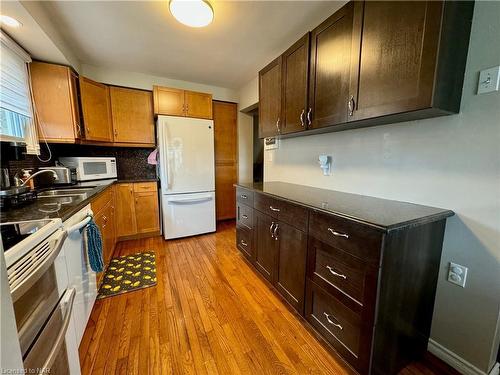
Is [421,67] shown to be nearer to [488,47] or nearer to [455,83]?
[455,83]

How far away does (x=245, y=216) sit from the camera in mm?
2340

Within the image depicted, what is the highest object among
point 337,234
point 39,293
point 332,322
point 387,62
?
point 387,62

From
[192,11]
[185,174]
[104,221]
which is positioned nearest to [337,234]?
[192,11]

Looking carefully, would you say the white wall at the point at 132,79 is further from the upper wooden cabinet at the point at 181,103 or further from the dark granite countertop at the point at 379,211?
the dark granite countertop at the point at 379,211

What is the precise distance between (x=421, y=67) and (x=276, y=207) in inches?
47.2

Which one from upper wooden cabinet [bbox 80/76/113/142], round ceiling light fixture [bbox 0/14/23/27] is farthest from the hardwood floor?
round ceiling light fixture [bbox 0/14/23/27]

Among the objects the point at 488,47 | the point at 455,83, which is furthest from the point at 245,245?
the point at 488,47

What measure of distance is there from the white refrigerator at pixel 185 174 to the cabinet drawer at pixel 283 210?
138 cm

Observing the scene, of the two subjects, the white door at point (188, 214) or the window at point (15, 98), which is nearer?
the window at point (15, 98)

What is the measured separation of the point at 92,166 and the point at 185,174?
117 centimetres

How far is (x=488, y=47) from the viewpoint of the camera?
1037mm

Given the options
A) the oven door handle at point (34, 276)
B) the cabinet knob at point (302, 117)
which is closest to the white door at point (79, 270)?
the oven door handle at point (34, 276)

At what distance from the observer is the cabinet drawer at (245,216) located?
221 centimetres

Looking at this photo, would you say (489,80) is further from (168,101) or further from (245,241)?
(168,101)
